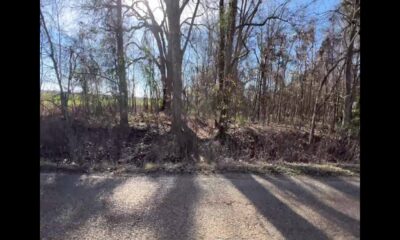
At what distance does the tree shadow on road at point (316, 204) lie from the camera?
3.45 m

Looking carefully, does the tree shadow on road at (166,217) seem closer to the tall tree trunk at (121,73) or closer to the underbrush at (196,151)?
the underbrush at (196,151)

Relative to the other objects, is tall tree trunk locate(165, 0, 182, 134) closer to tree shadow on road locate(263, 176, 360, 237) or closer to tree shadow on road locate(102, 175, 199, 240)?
tree shadow on road locate(263, 176, 360, 237)

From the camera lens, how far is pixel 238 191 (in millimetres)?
4441

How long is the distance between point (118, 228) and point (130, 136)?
29.1 feet

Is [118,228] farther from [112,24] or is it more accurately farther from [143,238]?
[112,24]

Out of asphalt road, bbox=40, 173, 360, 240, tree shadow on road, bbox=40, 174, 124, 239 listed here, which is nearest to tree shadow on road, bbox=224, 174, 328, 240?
asphalt road, bbox=40, 173, 360, 240

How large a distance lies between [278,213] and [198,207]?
0.95 meters

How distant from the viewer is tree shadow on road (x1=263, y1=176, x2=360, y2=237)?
11.3ft

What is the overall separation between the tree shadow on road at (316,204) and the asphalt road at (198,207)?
0.01 meters

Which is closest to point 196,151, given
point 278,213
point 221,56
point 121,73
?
point 278,213

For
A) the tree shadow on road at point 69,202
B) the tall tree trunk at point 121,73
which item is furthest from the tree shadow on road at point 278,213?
the tall tree trunk at point 121,73

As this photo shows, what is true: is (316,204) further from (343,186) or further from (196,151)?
(196,151)

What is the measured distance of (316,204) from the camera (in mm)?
4043
